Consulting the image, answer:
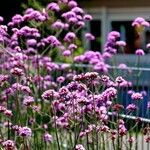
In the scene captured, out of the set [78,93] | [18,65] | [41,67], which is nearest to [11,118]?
[18,65]

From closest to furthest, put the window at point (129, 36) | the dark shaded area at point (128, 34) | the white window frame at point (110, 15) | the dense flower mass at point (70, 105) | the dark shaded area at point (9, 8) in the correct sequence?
the dense flower mass at point (70, 105) → the dark shaded area at point (9, 8) → the window at point (129, 36) → the white window frame at point (110, 15) → the dark shaded area at point (128, 34)

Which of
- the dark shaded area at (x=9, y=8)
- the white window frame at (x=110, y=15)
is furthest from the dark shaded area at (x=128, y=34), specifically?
the dark shaded area at (x=9, y=8)

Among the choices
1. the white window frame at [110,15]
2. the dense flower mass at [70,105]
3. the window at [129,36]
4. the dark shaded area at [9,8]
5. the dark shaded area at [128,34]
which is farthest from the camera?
the dark shaded area at [128,34]

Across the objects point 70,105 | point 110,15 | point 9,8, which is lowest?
point 70,105

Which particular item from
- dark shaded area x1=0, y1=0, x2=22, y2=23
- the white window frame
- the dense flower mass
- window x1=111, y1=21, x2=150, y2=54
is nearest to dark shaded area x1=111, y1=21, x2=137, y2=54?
window x1=111, y1=21, x2=150, y2=54

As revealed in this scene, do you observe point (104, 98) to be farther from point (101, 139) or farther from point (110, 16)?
point (110, 16)

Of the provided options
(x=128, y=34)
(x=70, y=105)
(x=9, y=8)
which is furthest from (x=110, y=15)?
(x=70, y=105)

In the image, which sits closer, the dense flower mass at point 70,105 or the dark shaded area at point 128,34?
the dense flower mass at point 70,105

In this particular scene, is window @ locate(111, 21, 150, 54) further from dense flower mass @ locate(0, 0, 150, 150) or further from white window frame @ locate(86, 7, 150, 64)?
dense flower mass @ locate(0, 0, 150, 150)

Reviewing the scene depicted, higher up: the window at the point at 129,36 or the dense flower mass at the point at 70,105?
the window at the point at 129,36

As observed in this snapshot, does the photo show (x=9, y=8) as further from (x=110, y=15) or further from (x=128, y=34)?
(x=128, y=34)

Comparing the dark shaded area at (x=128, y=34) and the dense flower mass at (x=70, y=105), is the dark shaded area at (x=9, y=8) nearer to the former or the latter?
the dark shaded area at (x=128, y=34)

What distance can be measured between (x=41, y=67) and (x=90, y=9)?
1091 centimetres

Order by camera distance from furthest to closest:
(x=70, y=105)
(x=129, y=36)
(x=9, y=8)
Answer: (x=129, y=36), (x=9, y=8), (x=70, y=105)
